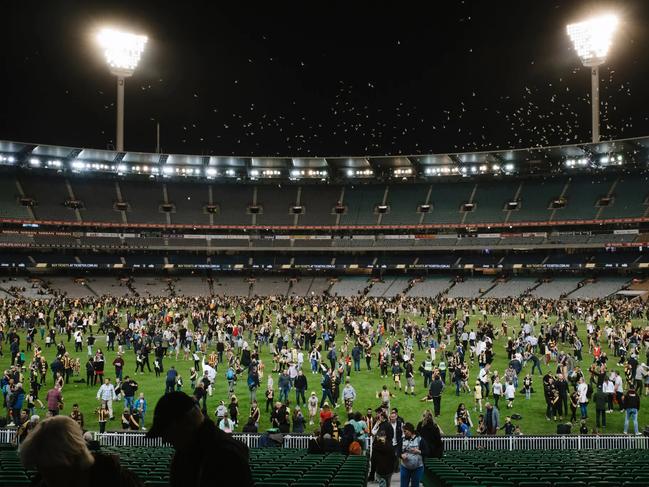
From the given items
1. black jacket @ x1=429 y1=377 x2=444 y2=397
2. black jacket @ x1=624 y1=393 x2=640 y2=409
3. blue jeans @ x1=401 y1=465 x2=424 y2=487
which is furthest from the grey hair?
black jacket @ x1=624 y1=393 x2=640 y2=409

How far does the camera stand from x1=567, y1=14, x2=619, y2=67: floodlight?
5362cm

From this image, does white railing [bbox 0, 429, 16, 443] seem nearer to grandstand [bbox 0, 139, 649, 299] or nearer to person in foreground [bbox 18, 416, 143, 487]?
person in foreground [bbox 18, 416, 143, 487]

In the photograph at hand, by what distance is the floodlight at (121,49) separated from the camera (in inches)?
2240

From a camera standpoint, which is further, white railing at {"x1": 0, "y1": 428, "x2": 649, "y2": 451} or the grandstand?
the grandstand

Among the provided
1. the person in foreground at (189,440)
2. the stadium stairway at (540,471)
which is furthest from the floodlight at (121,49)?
the person in foreground at (189,440)

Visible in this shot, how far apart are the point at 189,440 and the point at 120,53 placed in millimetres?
61118

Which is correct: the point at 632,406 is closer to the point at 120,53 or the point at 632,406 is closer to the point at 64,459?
the point at 64,459

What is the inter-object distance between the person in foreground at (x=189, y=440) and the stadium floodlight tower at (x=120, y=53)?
5940 centimetres

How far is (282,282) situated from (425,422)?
54.5 meters

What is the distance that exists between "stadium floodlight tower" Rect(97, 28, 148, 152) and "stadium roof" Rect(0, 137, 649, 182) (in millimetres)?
4580

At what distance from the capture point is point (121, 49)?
2280 inches

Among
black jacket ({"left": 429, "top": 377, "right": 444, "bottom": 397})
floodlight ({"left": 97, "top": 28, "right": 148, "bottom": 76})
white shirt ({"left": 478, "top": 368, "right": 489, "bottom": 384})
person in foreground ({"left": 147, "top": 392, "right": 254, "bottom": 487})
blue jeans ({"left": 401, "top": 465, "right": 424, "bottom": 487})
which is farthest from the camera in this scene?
floodlight ({"left": 97, "top": 28, "right": 148, "bottom": 76})

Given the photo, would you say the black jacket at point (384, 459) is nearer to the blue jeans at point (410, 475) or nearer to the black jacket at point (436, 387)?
the blue jeans at point (410, 475)

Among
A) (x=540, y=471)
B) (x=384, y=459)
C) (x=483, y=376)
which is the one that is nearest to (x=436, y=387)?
(x=483, y=376)
